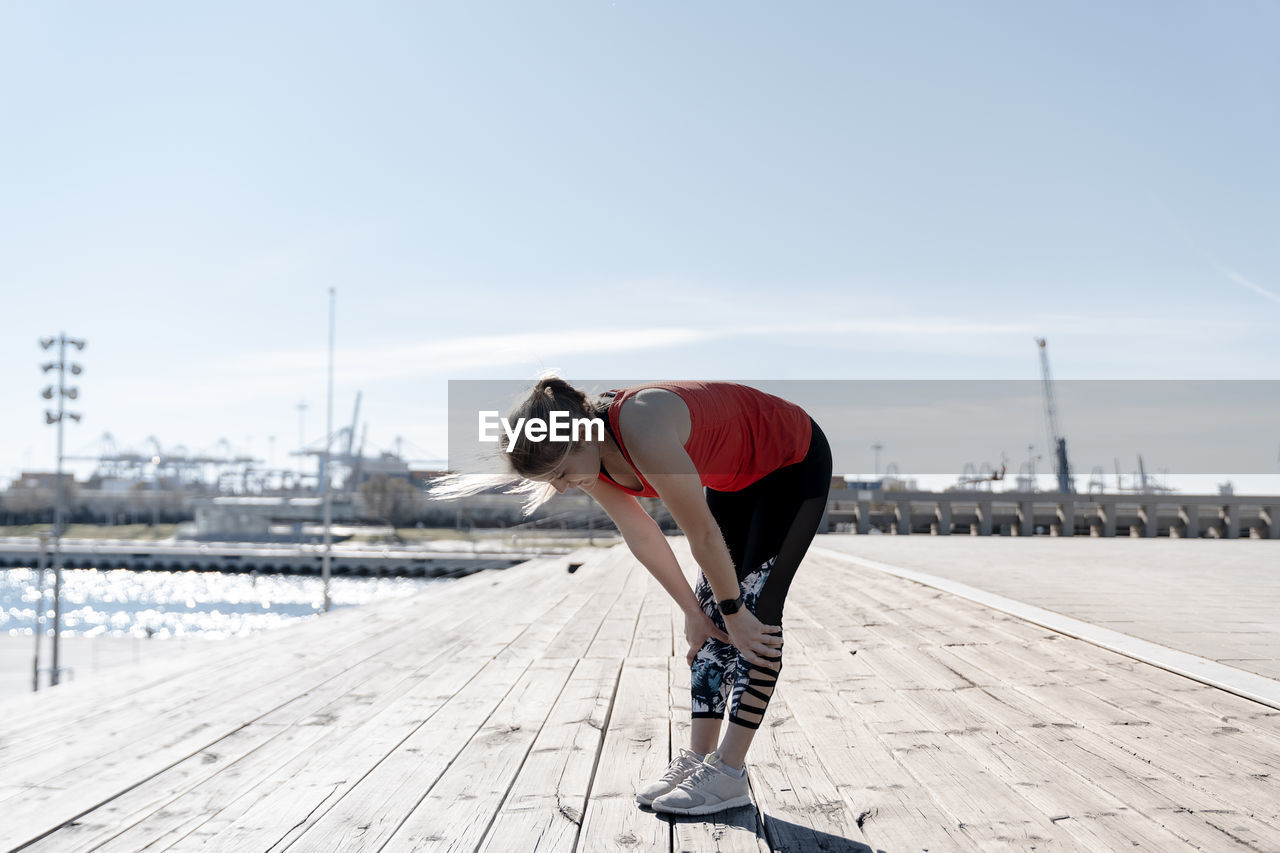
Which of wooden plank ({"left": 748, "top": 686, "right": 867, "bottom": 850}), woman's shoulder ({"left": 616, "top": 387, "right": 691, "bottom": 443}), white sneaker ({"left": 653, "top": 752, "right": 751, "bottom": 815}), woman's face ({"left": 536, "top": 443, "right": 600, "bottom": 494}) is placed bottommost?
wooden plank ({"left": 748, "top": 686, "right": 867, "bottom": 850})

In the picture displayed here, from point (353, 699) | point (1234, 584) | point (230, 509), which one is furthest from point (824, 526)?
point (230, 509)

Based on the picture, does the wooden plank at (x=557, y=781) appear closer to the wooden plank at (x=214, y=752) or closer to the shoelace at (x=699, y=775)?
the shoelace at (x=699, y=775)

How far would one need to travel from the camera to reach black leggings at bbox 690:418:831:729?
1.95 meters

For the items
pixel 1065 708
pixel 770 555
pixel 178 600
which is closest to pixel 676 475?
pixel 770 555

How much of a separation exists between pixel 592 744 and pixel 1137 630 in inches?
110

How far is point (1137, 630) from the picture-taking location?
402 centimetres

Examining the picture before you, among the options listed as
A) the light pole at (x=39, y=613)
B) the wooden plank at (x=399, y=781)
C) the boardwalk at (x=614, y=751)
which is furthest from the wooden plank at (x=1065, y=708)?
the light pole at (x=39, y=613)

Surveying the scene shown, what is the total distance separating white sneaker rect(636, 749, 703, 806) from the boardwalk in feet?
0.11

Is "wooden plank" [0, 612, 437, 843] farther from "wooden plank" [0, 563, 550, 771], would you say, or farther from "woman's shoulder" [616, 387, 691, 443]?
"woman's shoulder" [616, 387, 691, 443]

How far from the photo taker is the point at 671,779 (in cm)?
201

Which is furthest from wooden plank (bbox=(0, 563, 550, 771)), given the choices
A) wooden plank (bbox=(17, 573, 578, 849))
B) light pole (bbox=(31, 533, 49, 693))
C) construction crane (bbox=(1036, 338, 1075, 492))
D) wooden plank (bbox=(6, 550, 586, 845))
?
construction crane (bbox=(1036, 338, 1075, 492))

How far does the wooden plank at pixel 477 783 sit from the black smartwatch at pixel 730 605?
0.69 m

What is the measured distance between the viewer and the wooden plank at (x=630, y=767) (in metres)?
1.85

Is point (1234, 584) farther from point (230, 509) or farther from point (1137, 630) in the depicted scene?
point (230, 509)
